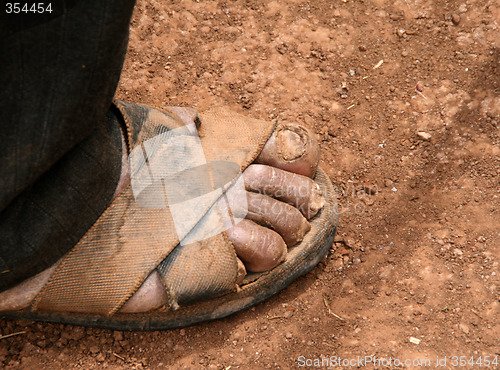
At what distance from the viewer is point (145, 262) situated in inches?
56.3

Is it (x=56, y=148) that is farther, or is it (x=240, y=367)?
(x=240, y=367)

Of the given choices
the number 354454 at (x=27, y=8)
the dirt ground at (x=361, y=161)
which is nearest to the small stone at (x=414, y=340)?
the dirt ground at (x=361, y=161)

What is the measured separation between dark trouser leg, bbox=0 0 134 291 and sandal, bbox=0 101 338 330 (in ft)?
0.24

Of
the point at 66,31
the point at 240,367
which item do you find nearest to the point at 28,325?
the point at 240,367

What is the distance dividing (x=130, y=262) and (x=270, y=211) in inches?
20.7

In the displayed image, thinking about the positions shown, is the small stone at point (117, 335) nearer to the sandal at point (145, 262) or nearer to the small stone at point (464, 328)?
the sandal at point (145, 262)

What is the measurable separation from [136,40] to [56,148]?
1524mm

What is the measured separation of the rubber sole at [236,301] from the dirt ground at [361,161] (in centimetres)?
10

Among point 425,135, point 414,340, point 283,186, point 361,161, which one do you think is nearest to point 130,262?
point 283,186

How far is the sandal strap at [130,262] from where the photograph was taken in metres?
1.43

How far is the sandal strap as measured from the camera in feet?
4.69

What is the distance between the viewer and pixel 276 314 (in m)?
1.80

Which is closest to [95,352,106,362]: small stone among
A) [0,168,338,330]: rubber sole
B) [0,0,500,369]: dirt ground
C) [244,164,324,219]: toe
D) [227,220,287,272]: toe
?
[0,0,500,369]: dirt ground

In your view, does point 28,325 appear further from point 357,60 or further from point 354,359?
point 357,60
